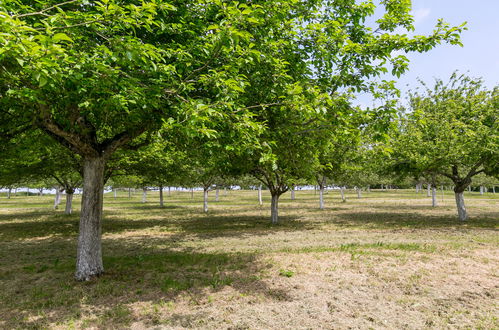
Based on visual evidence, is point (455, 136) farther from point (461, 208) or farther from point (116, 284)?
point (116, 284)

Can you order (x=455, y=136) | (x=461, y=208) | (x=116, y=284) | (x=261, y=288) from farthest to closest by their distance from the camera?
(x=461, y=208) → (x=455, y=136) → (x=116, y=284) → (x=261, y=288)

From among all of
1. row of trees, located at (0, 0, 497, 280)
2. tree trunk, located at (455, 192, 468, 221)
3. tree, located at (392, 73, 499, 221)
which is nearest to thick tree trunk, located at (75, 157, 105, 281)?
row of trees, located at (0, 0, 497, 280)

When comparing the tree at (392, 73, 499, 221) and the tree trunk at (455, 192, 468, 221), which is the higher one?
the tree at (392, 73, 499, 221)

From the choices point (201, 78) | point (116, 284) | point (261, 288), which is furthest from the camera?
point (116, 284)

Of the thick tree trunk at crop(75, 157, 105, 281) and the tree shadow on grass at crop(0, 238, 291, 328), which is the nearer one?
the tree shadow on grass at crop(0, 238, 291, 328)

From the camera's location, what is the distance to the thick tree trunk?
8608mm

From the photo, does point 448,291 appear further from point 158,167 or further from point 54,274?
point 158,167

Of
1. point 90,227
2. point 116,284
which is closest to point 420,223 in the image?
point 116,284

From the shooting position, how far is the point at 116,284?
26.9 ft

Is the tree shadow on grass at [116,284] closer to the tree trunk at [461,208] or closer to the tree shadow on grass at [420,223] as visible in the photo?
the tree shadow on grass at [420,223]

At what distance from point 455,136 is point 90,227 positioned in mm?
21277

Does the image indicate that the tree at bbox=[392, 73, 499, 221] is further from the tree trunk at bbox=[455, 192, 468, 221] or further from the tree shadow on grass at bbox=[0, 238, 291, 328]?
the tree shadow on grass at bbox=[0, 238, 291, 328]

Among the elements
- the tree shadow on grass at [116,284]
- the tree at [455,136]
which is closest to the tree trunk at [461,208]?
the tree at [455,136]

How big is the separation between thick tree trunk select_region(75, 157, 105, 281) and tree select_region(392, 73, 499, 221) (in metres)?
16.2
